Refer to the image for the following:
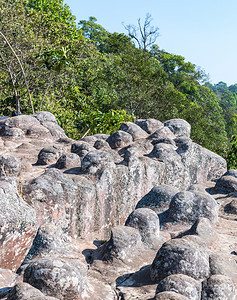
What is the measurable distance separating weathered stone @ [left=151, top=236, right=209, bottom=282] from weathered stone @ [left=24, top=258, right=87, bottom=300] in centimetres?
107

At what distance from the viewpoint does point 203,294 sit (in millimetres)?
4188

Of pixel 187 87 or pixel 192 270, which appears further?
pixel 187 87

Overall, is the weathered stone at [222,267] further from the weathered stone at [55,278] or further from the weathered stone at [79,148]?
the weathered stone at [79,148]

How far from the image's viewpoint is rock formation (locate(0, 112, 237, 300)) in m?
4.18

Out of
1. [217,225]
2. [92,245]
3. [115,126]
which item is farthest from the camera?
[115,126]

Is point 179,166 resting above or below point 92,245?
above

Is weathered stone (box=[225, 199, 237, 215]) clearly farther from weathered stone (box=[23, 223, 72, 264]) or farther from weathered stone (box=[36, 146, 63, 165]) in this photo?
weathered stone (box=[23, 223, 72, 264])

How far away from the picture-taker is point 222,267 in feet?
15.5

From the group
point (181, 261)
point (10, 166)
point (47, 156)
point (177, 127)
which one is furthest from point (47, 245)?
point (177, 127)

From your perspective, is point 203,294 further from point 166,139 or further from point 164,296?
point 166,139

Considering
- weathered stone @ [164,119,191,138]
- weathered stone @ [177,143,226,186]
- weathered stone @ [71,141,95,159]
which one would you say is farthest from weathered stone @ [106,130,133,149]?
weathered stone @ [164,119,191,138]

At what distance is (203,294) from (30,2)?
1936cm

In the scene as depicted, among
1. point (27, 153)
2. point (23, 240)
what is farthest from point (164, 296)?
point (27, 153)

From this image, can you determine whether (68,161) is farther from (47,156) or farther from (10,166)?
(10,166)
